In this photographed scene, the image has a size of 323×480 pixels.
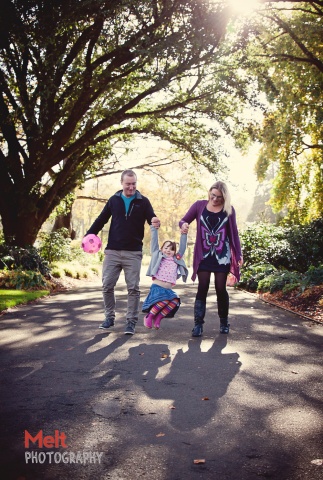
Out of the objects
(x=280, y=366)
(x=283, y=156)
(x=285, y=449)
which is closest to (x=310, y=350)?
(x=280, y=366)

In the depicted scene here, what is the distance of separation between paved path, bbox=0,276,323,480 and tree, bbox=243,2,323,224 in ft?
37.7

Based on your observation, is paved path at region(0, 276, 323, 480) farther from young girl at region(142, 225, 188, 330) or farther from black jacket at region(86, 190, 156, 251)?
black jacket at region(86, 190, 156, 251)

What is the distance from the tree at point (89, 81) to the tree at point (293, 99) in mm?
2301

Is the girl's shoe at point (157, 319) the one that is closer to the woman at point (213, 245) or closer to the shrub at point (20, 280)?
the woman at point (213, 245)

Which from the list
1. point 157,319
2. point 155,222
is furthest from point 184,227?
point 157,319

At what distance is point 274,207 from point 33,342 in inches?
835

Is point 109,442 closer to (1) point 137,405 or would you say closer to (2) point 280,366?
(1) point 137,405

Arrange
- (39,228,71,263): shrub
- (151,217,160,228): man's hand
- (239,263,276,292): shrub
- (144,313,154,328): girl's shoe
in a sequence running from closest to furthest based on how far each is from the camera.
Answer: (151,217,160,228): man's hand
(144,313,154,328): girl's shoe
(239,263,276,292): shrub
(39,228,71,263): shrub

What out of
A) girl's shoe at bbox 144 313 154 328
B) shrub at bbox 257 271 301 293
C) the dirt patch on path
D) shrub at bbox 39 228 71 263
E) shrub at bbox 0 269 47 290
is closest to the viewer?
girl's shoe at bbox 144 313 154 328

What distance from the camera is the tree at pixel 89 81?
11867mm

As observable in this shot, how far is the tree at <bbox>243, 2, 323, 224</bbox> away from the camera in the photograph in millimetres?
16906

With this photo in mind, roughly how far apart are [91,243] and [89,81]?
9.04 meters

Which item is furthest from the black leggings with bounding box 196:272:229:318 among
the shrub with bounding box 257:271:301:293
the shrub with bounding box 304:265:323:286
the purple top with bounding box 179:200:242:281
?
the shrub with bounding box 257:271:301:293

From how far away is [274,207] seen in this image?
→ 25.6 metres
